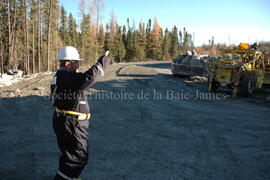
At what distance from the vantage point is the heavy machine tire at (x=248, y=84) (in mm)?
10555

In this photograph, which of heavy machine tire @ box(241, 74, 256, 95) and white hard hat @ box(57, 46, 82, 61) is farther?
heavy machine tire @ box(241, 74, 256, 95)

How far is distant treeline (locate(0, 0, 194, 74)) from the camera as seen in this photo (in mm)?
27766

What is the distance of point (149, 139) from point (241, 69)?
7.19 meters

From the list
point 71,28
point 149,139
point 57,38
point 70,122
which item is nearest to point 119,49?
point 71,28

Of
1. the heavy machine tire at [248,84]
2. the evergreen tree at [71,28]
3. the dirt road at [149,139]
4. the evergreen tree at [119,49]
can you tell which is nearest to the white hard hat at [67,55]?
the dirt road at [149,139]

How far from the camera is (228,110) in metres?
8.10

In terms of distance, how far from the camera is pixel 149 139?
5.25 metres

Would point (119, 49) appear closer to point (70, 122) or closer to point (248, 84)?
point (248, 84)

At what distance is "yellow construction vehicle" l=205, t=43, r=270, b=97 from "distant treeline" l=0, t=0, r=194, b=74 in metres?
6.15

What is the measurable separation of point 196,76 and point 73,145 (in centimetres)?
1568

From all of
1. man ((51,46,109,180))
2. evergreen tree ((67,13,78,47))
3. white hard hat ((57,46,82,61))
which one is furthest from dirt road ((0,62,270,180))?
evergreen tree ((67,13,78,47))

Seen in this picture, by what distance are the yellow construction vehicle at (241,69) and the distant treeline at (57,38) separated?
615cm

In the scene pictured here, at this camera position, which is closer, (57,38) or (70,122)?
(70,122)

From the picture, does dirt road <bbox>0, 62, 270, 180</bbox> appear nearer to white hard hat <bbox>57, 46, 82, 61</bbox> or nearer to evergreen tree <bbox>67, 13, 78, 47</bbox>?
white hard hat <bbox>57, 46, 82, 61</bbox>
